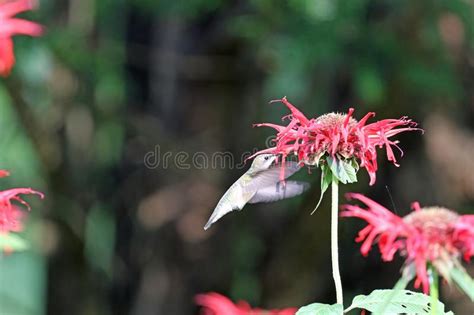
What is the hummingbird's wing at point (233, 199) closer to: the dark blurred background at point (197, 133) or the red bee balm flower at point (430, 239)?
the red bee balm flower at point (430, 239)

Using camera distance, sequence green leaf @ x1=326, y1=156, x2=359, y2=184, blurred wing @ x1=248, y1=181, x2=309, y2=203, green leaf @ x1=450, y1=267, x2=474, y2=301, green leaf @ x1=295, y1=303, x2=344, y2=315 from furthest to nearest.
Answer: blurred wing @ x1=248, y1=181, x2=309, y2=203, green leaf @ x1=326, y1=156, x2=359, y2=184, green leaf @ x1=295, y1=303, x2=344, y2=315, green leaf @ x1=450, y1=267, x2=474, y2=301

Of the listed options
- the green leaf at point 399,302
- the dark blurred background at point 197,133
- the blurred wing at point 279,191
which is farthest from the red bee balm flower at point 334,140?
the dark blurred background at point 197,133

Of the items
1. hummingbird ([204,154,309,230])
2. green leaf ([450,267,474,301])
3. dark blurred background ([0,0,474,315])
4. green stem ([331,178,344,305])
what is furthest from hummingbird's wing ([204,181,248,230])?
dark blurred background ([0,0,474,315])

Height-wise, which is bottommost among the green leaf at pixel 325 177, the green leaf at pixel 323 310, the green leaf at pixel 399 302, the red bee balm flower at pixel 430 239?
the green leaf at pixel 323 310

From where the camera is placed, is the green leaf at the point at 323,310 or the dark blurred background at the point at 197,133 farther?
the dark blurred background at the point at 197,133

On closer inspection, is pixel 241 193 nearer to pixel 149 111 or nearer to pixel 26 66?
pixel 26 66

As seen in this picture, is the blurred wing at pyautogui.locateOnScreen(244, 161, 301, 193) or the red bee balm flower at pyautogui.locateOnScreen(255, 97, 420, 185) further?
the blurred wing at pyautogui.locateOnScreen(244, 161, 301, 193)

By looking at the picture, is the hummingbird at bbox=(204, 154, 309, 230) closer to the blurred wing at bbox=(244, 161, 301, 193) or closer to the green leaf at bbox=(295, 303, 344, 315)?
the blurred wing at bbox=(244, 161, 301, 193)
